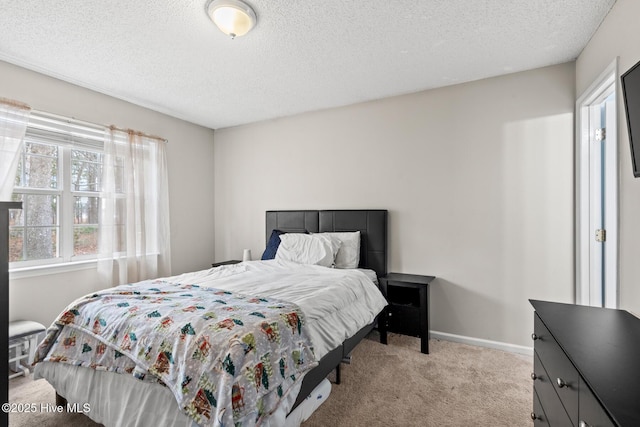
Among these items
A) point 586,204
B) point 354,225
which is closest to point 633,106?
point 586,204

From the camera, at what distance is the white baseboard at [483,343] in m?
2.77

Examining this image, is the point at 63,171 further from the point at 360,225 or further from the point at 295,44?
the point at 360,225

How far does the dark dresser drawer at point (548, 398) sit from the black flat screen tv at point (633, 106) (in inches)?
40.1

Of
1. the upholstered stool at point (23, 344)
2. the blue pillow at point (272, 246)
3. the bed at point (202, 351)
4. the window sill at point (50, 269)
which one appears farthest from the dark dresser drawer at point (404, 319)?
the window sill at point (50, 269)

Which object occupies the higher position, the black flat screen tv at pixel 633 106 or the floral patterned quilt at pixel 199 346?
the black flat screen tv at pixel 633 106

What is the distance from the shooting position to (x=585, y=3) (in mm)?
1904

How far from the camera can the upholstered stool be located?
7.69ft

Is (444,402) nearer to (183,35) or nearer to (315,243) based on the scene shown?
(315,243)

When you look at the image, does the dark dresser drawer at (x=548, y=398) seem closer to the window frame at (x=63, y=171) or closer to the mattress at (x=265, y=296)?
the mattress at (x=265, y=296)

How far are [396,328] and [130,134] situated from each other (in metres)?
3.54

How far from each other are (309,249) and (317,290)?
1042mm

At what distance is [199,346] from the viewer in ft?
4.67

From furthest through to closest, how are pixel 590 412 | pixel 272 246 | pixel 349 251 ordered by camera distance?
1. pixel 272 246
2. pixel 349 251
3. pixel 590 412

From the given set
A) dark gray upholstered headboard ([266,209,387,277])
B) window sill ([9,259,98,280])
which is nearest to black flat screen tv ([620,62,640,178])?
dark gray upholstered headboard ([266,209,387,277])
